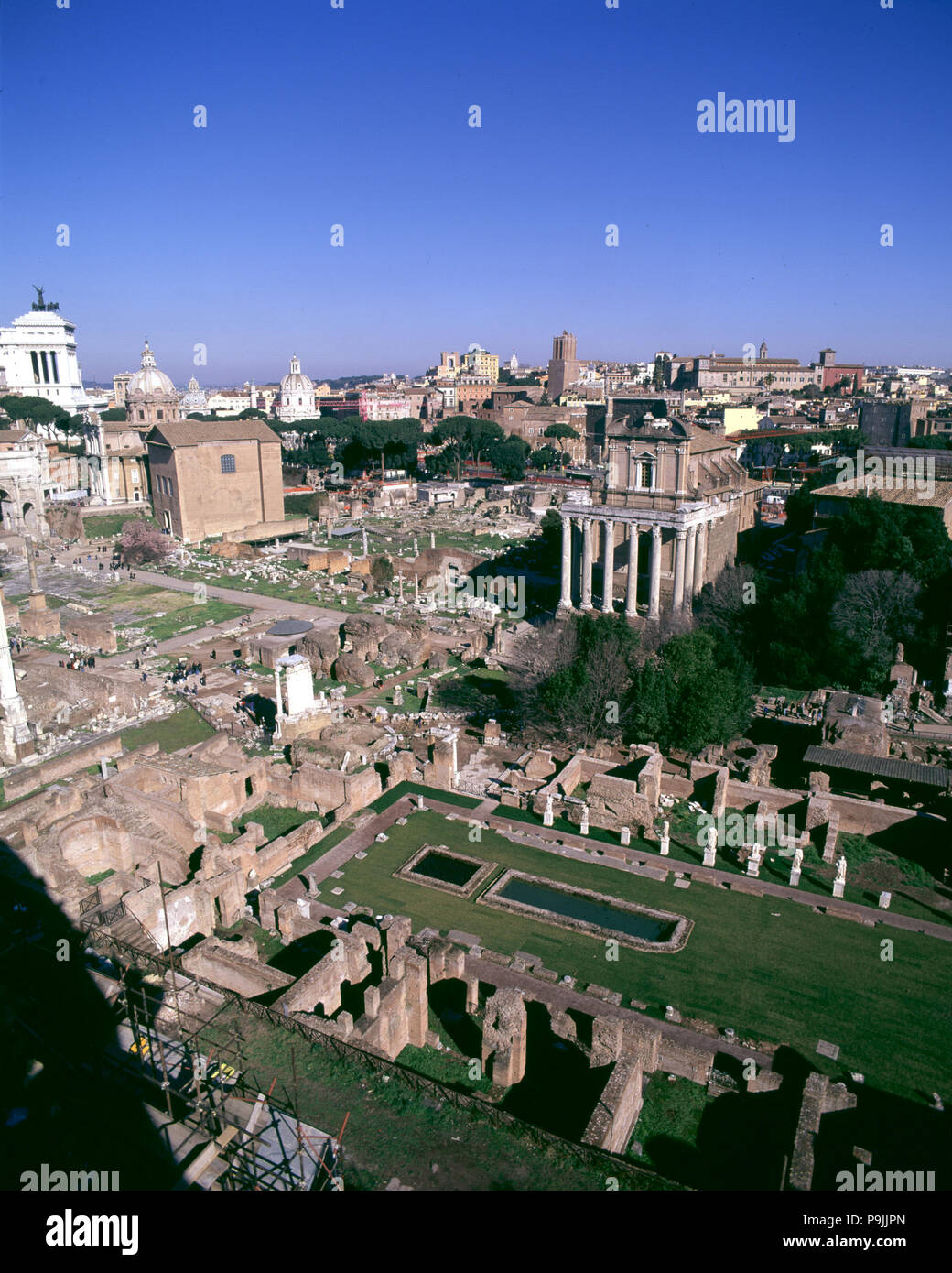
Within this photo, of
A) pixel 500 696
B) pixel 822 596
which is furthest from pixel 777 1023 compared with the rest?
pixel 822 596

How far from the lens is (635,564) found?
4059 centimetres

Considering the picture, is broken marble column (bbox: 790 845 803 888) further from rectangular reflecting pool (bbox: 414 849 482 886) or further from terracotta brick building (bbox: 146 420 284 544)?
terracotta brick building (bbox: 146 420 284 544)

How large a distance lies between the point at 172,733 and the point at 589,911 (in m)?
17.5

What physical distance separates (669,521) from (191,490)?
41.0 m

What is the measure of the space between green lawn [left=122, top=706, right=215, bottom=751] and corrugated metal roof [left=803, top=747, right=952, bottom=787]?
20429mm

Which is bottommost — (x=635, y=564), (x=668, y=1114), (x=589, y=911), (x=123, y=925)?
(x=668, y=1114)

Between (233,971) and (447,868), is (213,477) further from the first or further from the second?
(233,971)

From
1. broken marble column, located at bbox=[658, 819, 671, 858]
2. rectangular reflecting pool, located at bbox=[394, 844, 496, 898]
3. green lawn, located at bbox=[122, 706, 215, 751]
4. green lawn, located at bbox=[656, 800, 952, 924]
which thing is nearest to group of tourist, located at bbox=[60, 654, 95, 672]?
green lawn, located at bbox=[122, 706, 215, 751]

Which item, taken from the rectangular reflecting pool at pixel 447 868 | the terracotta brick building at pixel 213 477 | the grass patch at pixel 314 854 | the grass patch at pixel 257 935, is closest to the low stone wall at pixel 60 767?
the grass patch at pixel 314 854

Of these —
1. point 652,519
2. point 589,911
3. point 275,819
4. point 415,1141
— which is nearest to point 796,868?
point 589,911

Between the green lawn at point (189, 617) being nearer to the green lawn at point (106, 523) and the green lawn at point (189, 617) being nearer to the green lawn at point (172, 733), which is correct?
the green lawn at point (172, 733)

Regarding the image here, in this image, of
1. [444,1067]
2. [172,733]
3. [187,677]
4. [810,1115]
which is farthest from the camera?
[187,677]

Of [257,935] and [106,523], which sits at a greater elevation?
[106,523]

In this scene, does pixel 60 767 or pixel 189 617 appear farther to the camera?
pixel 189 617
